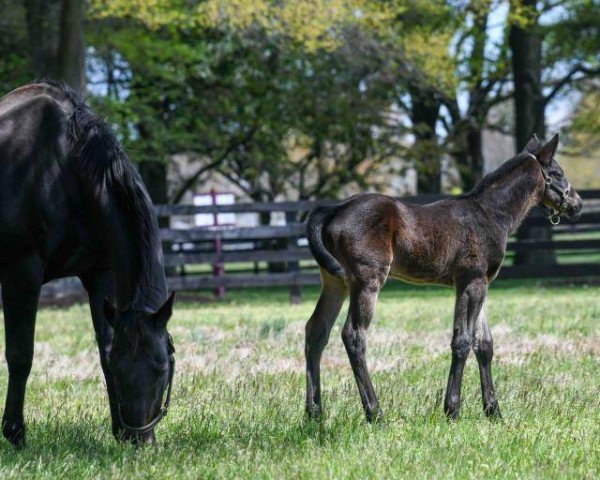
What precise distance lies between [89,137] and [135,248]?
2.46ft

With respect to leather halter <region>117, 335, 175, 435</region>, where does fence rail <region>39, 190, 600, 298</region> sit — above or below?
above

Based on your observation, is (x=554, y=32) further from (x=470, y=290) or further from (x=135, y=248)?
(x=135, y=248)

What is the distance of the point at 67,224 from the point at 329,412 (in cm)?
190

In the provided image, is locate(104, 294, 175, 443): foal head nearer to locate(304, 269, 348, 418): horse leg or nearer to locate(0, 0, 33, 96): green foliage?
locate(304, 269, 348, 418): horse leg

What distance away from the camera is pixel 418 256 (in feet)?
20.2

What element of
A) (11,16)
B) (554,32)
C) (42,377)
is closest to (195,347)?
(42,377)

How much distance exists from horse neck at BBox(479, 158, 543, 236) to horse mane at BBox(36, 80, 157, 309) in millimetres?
2371

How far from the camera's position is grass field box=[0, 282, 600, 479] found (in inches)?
182

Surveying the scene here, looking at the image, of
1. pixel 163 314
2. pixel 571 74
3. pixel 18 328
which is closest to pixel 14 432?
pixel 18 328

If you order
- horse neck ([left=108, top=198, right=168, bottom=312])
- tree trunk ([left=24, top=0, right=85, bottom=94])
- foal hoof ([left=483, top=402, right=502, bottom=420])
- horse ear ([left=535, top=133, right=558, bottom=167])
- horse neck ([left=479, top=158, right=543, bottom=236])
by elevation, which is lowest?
foal hoof ([left=483, top=402, right=502, bottom=420])

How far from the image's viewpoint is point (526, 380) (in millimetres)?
7082

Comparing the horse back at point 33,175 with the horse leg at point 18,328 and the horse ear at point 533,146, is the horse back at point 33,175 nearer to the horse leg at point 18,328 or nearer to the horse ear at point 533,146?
the horse leg at point 18,328

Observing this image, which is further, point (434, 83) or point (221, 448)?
point (434, 83)

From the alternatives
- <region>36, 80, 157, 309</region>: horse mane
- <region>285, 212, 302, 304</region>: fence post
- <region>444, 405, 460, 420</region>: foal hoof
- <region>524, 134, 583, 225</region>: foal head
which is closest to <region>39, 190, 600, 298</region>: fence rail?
<region>285, 212, 302, 304</region>: fence post
